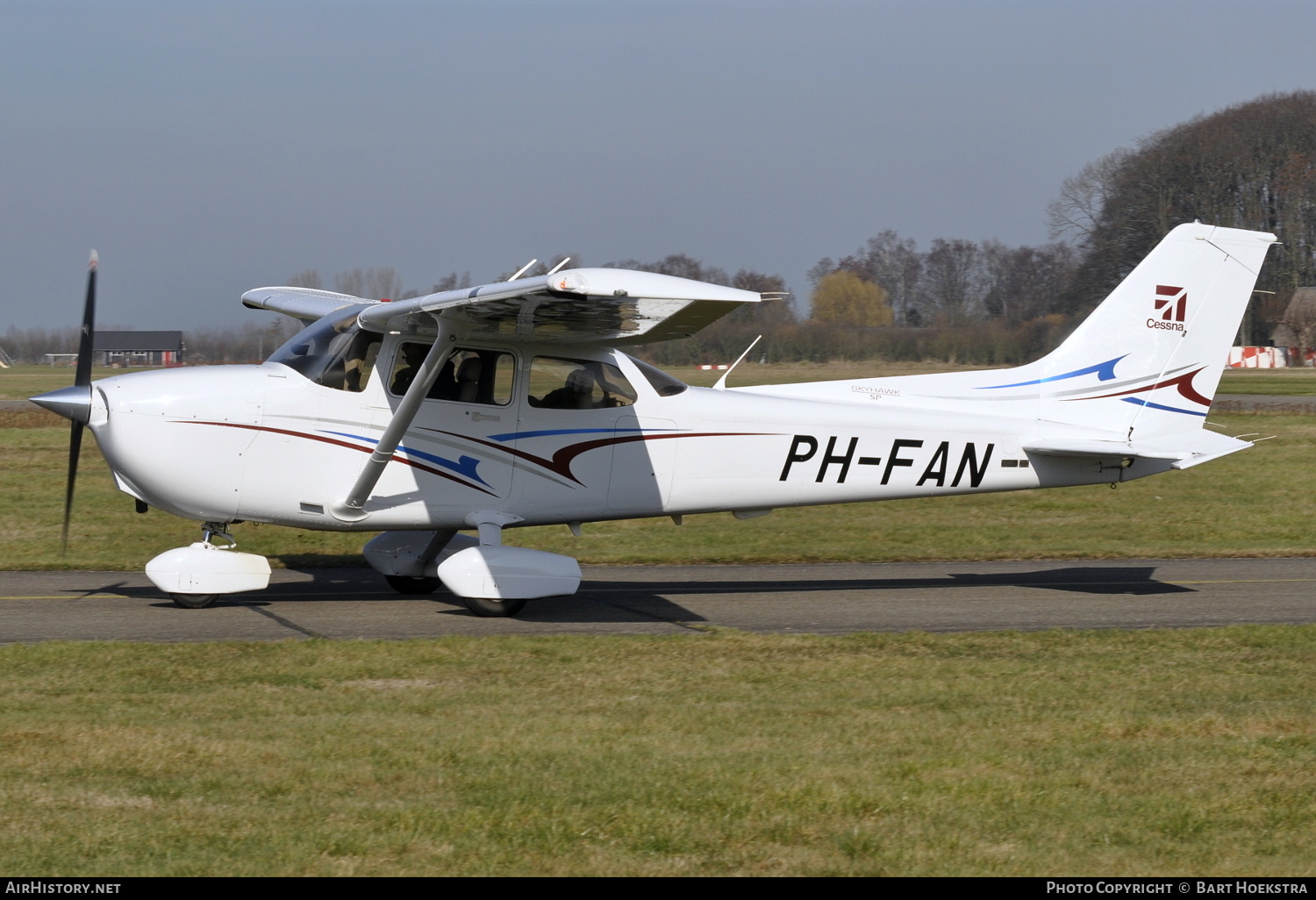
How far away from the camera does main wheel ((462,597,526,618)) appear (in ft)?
29.4

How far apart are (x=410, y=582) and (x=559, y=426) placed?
192cm

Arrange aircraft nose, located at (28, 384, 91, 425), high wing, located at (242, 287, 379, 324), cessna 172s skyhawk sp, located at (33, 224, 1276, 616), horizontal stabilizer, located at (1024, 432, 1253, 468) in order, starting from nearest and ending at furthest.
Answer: aircraft nose, located at (28, 384, 91, 425) < cessna 172s skyhawk sp, located at (33, 224, 1276, 616) < horizontal stabilizer, located at (1024, 432, 1253, 468) < high wing, located at (242, 287, 379, 324)

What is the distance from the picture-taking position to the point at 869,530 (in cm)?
1402

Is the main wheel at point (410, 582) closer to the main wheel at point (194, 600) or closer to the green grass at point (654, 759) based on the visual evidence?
the main wheel at point (194, 600)

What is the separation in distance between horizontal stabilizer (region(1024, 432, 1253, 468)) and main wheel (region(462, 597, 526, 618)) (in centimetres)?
428

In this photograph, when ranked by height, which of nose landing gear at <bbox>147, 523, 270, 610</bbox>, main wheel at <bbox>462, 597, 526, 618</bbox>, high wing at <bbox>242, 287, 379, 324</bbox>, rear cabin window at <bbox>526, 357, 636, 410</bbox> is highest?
high wing at <bbox>242, 287, 379, 324</bbox>

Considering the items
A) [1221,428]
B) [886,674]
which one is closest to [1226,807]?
[886,674]

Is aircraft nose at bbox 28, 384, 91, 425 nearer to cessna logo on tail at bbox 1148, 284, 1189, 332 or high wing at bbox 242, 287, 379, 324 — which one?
high wing at bbox 242, 287, 379, 324

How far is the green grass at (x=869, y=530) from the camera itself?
40.6 feet

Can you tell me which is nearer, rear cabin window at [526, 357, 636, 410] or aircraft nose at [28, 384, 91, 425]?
aircraft nose at [28, 384, 91, 425]

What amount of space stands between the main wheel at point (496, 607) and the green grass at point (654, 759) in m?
1.06

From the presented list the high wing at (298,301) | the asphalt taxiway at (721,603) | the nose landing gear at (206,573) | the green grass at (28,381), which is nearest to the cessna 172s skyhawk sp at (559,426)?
the nose landing gear at (206,573)

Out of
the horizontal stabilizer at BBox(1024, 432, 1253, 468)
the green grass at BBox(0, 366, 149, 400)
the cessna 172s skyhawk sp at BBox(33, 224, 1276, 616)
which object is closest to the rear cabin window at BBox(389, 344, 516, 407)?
the cessna 172s skyhawk sp at BBox(33, 224, 1276, 616)

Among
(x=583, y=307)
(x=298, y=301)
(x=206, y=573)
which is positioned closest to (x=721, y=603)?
(x=583, y=307)
